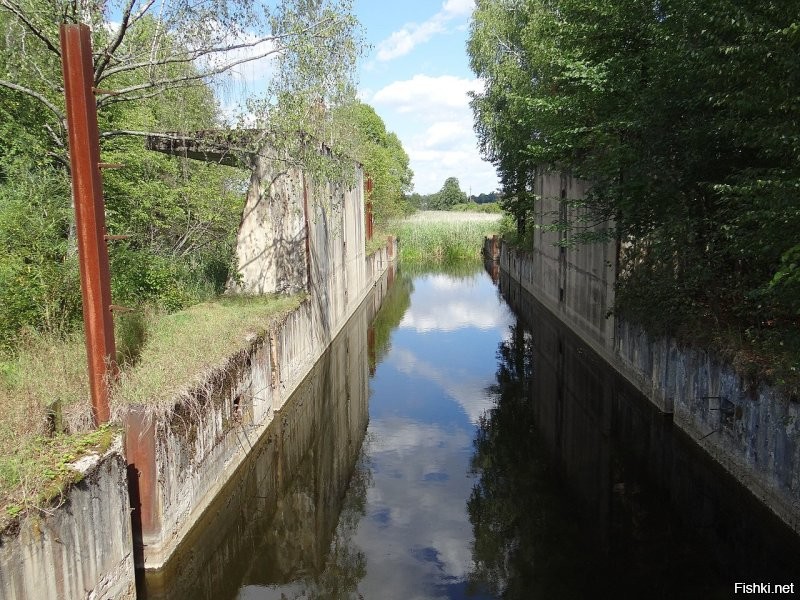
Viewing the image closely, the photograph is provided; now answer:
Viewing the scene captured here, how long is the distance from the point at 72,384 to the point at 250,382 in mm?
2880

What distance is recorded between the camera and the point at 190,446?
20.8 feet

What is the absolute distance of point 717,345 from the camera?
8.10 metres

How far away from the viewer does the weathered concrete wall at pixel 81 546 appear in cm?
368

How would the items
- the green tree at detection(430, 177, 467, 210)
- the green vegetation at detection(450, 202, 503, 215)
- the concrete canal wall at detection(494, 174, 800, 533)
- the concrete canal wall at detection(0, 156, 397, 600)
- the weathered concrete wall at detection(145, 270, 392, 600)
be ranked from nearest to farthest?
the concrete canal wall at detection(0, 156, 397, 600) < the weathered concrete wall at detection(145, 270, 392, 600) < the concrete canal wall at detection(494, 174, 800, 533) < the green vegetation at detection(450, 202, 503, 215) < the green tree at detection(430, 177, 467, 210)

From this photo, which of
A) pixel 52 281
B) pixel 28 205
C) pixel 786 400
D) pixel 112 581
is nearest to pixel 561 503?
pixel 786 400

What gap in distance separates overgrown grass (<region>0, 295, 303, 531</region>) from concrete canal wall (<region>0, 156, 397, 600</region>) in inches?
5.9

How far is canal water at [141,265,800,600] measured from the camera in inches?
233

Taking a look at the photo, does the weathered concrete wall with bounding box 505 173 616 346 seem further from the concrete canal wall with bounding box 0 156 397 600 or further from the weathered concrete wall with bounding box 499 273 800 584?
the concrete canal wall with bounding box 0 156 397 600

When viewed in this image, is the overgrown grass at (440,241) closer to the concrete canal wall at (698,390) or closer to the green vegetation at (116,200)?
the concrete canal wall at (698,390)

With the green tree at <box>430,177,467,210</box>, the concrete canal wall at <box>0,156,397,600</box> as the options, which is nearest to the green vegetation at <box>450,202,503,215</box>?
the green tree at <box>430,177,467,210</box>

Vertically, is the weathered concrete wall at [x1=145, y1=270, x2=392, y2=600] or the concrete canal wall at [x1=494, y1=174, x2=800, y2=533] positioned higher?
the concrete canal wall at [x1=494, y1=174, x2=800, y2=533]

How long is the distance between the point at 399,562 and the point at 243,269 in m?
8.08

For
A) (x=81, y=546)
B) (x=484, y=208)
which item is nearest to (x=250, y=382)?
(x=81, y=546)

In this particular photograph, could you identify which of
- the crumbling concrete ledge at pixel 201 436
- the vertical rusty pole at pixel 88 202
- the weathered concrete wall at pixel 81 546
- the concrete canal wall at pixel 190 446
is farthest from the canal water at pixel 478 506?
the vertical rusty pole at pixel 88 202
